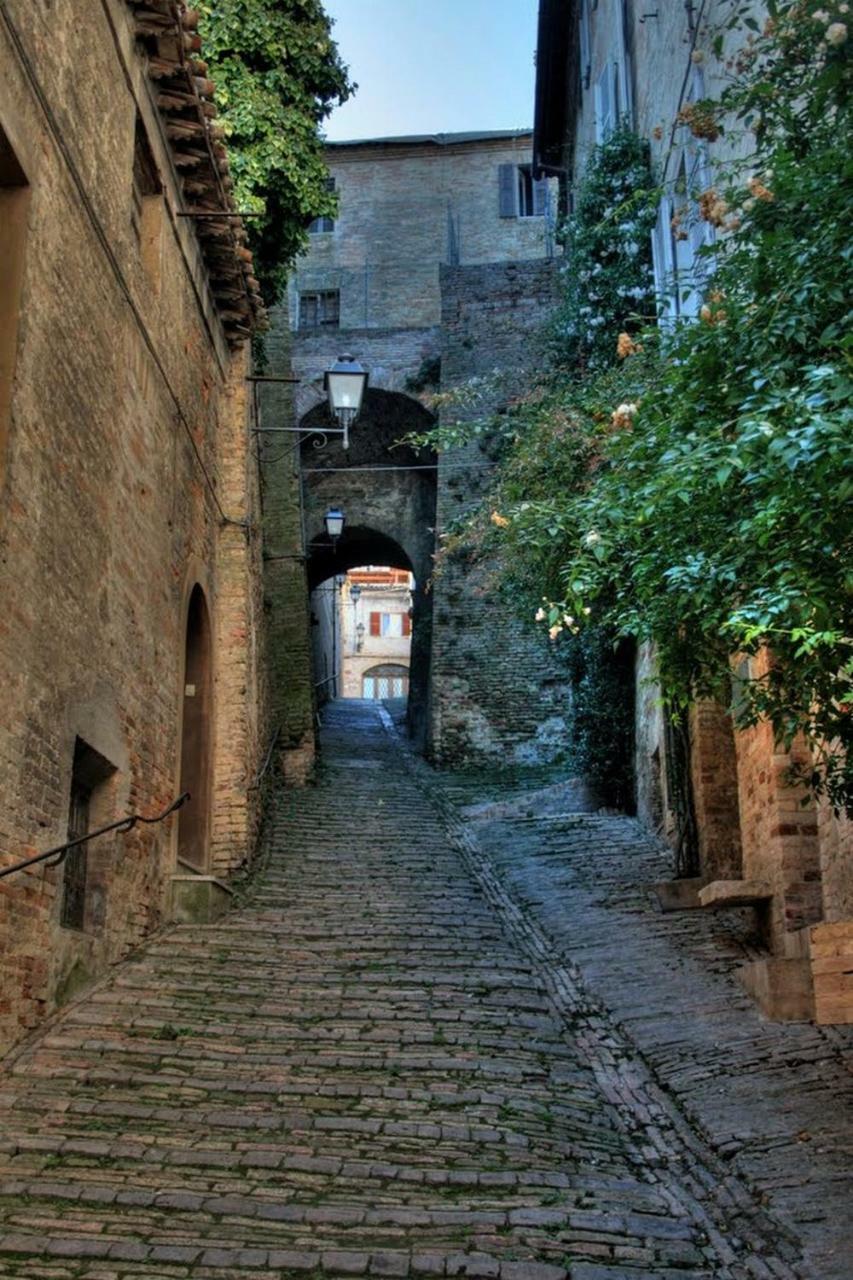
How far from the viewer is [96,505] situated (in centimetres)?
758

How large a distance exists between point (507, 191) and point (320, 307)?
5.48 meters

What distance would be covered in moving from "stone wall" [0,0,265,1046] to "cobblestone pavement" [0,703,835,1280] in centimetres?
68

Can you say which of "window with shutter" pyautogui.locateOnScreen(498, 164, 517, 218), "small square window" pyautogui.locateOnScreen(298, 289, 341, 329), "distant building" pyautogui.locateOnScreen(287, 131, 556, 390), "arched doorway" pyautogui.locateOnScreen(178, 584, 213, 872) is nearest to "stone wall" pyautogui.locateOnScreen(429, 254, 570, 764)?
"distant building" pyautogui.locateOnScreen(287, 131, 556, 390)

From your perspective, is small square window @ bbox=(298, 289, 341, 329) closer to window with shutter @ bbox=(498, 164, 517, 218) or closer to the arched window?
window with shutter @ bbox=(498, 164, 517, 218)

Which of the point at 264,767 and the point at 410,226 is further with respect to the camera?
the point at 410,226

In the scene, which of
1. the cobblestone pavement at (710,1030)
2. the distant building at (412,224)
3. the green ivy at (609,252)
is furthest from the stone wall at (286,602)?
the distant building at (412,224)

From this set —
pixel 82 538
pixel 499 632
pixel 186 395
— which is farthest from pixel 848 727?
pixel 499 632

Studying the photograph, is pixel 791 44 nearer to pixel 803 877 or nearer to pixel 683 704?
pixel 683 704

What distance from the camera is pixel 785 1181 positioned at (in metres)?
5.23

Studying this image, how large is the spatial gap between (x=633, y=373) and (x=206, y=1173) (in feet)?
26.7

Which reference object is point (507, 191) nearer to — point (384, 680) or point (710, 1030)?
point (384, 680)

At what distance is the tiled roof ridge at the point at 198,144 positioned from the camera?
887cm

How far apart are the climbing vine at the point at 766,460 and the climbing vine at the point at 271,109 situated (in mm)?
6641

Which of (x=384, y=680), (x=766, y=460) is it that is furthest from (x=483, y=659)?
(x=384, y=680)
